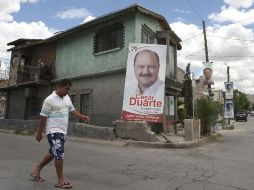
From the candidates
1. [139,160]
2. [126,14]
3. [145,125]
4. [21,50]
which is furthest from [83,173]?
[21,50]

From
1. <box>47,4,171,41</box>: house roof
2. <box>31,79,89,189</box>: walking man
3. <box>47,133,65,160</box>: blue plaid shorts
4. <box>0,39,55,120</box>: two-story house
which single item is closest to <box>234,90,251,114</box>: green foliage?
<box>0,39,55,120</box>: two-story house

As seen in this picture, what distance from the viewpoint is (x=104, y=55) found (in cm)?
2034

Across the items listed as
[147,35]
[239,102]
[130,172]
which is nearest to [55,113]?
[130,172]

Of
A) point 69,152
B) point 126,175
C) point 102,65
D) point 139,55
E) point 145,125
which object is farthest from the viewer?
point 102,65

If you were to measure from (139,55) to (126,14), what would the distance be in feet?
12.0

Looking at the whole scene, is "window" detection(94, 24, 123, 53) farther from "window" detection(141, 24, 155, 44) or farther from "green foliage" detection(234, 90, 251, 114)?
"green foliage" detection(234, 90, 251, 114)

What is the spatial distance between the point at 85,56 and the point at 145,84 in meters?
6.92

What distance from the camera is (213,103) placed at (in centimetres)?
1997

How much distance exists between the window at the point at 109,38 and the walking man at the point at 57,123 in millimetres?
13013

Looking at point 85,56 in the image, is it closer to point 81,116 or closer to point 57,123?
point 81,116

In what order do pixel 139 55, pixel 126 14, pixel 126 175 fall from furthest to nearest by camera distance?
pixel 126 14, pixel 139 55, pixel 126 175

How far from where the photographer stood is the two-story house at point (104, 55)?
19047 millimetres

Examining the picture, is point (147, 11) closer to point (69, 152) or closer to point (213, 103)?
point (213, 103)

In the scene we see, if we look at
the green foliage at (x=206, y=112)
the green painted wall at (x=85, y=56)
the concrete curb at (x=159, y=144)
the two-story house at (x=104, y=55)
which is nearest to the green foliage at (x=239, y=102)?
the two-story house at (x=104, y=55)
